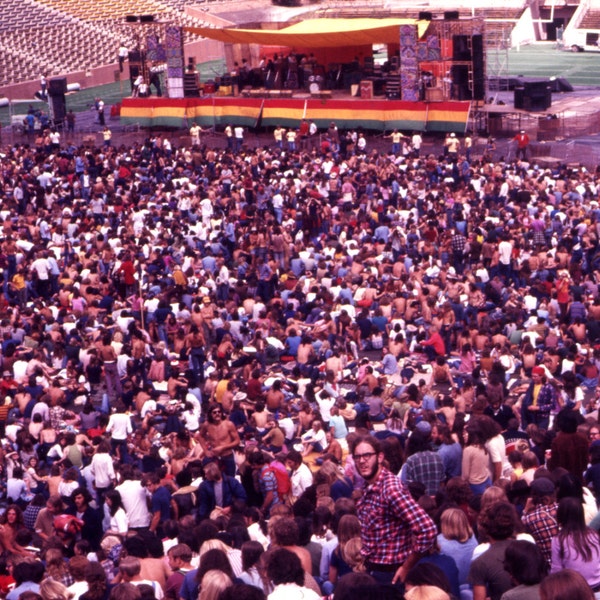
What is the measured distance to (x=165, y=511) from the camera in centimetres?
1253

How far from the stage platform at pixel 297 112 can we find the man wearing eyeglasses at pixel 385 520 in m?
31.5

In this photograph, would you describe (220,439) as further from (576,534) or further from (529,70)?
(529,70)

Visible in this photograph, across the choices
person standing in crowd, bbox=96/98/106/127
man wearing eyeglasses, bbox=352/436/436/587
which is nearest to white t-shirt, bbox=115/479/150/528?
man wearing eyeglasses, bbox=352/436/436/587

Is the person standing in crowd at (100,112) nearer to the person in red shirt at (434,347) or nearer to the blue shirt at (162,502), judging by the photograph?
the person in red shirt at (434,347)

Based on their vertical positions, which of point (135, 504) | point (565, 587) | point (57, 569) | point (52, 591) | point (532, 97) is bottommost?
point (135, 504)

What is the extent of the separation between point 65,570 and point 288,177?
21510 millimetres

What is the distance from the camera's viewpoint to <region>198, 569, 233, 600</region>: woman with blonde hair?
301 inches

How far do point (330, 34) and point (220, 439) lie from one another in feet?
97.2

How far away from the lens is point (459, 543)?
841 cm

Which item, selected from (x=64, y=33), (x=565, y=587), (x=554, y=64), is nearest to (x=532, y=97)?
(x=554, y=64)

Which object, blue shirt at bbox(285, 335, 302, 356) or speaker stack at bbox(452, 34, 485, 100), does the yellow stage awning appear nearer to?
speaker stack at bbox(452, 34, 485, 100)

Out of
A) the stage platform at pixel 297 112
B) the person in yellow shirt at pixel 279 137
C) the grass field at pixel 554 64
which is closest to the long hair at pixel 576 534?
the person in yellow shirt at pixel 279 137

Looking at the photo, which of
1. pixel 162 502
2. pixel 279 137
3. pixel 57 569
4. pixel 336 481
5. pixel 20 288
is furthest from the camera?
pixel 279 137

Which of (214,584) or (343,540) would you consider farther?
(343,540)
